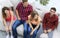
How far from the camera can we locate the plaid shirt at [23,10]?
169cm

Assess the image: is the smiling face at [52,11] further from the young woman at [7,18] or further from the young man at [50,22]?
the young woman at [7,18]

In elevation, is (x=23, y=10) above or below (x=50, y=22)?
above

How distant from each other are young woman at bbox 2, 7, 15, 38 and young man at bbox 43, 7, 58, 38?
0.31 meters

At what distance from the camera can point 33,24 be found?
170 centimetres

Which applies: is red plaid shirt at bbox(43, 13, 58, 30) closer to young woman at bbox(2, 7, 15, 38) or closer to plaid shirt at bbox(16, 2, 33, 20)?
plaid shirt at bbox(16, 2, 33, 20)

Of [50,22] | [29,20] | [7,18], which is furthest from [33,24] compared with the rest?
[7,18]

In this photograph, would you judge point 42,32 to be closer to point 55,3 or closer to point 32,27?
point 32,27

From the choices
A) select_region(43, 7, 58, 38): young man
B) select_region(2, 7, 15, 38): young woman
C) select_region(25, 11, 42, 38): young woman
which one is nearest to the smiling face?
select_region(43, 7, 58, 38): young man

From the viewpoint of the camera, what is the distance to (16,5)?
1715 mm

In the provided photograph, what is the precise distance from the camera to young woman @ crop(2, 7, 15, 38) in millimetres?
1743

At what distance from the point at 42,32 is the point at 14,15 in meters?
0.31

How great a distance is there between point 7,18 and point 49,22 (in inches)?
15.9

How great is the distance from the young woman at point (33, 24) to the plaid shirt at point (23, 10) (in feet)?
0.11

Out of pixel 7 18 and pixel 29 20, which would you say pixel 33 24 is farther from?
pixel 7 18
